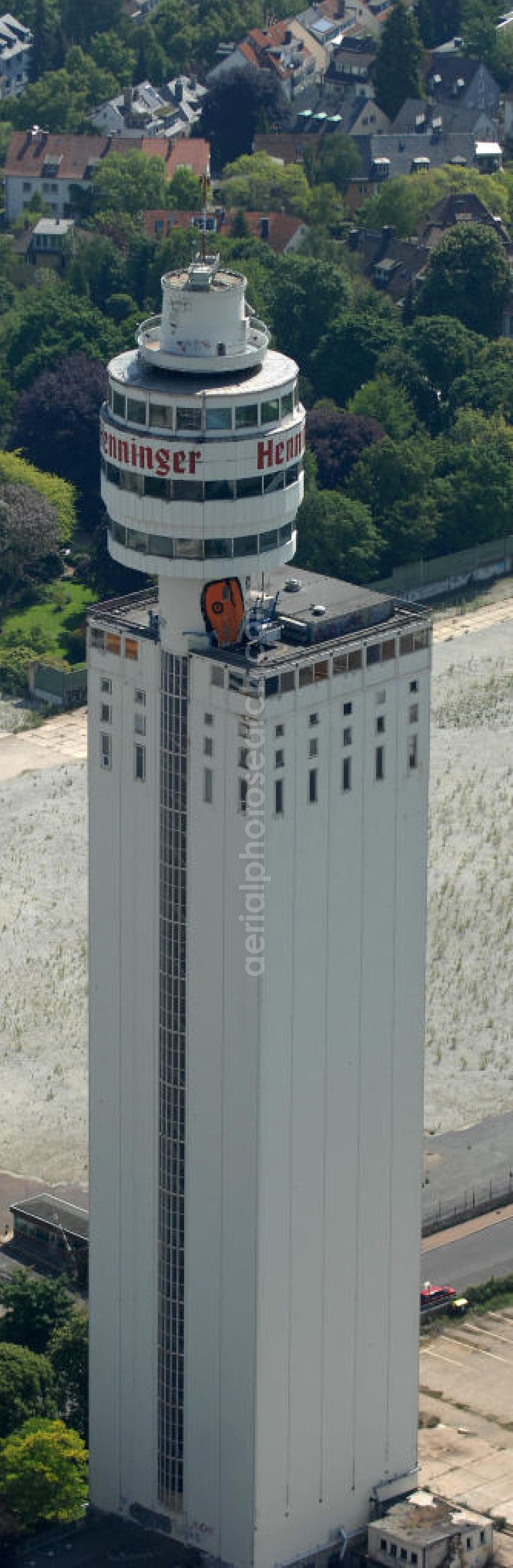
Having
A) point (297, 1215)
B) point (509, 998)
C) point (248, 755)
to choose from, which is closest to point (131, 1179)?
point (297, 1215)

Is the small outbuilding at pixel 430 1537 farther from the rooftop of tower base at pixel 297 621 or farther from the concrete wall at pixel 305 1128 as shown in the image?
the rooftop of tower base at pixel 297 621

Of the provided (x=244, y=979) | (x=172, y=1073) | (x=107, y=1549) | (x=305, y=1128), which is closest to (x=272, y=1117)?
(x=305, y=1128)

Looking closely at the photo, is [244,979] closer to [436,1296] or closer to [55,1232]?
[436,1296]

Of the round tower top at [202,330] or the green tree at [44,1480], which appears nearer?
the round tower top at [202,330]

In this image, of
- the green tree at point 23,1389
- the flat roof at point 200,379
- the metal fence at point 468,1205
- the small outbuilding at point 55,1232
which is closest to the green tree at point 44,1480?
the green tree at point 23,1389

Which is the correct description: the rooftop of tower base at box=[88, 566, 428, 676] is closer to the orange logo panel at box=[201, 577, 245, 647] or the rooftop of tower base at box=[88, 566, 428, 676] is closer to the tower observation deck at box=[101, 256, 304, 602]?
the orange logo panel at box=[201, 577, 245, 647]

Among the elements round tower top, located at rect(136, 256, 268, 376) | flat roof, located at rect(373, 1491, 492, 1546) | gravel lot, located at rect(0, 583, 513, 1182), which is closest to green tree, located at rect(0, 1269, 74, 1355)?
gravel lot, located at rect(0, 583, 513, 1182)
